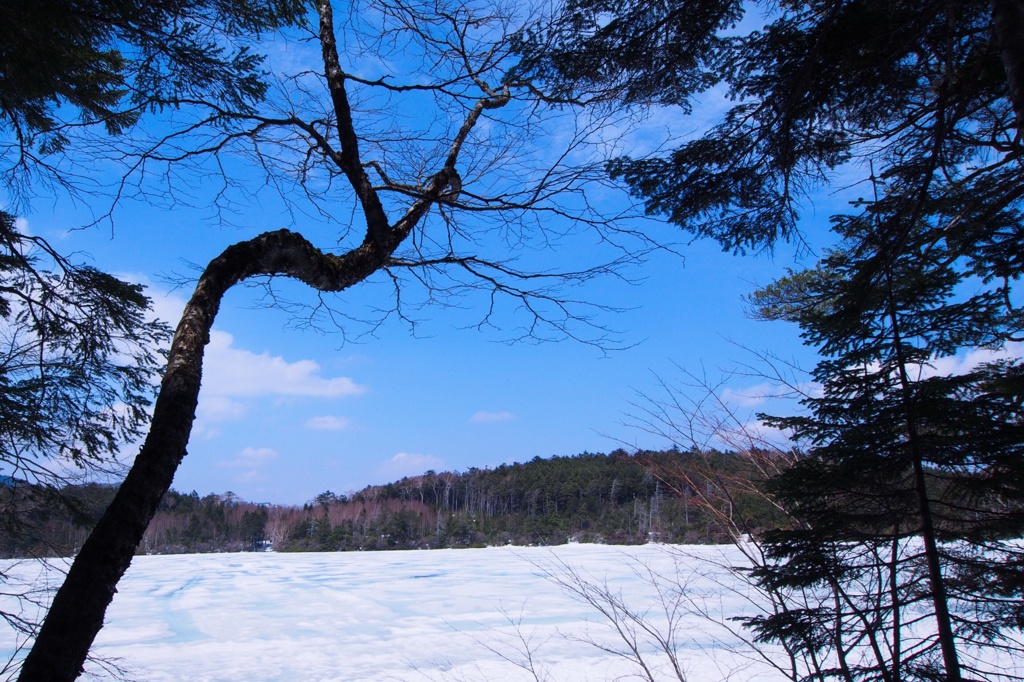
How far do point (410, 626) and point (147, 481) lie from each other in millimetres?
11693

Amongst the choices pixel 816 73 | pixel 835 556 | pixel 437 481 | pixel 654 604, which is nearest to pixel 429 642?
→ pixel 654 604

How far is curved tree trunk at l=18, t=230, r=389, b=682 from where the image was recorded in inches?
45.7

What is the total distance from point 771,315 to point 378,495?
47.7 metres

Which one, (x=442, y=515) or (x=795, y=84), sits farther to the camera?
(x=442, y=515)

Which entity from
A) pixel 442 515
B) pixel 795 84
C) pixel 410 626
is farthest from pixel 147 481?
pixel 442 515

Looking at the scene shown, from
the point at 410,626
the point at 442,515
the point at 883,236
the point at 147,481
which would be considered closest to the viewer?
the point at 147,481

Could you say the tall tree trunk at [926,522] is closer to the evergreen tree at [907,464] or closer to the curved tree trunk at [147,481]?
the evergreen tree at [907,464]

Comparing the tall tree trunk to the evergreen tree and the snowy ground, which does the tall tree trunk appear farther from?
the snowy ground

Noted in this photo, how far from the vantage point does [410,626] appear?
1163 centimetres

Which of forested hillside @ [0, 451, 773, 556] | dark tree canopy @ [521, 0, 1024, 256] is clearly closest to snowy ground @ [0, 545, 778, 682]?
dark tree canopy @ [521, 0, 1024, 256]

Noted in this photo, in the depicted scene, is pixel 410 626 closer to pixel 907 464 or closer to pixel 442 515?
pixel 907 464

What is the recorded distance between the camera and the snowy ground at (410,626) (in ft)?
25.0

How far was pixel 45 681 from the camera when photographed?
111cm

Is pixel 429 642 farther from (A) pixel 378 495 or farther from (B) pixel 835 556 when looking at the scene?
(A) pixel 378 495
